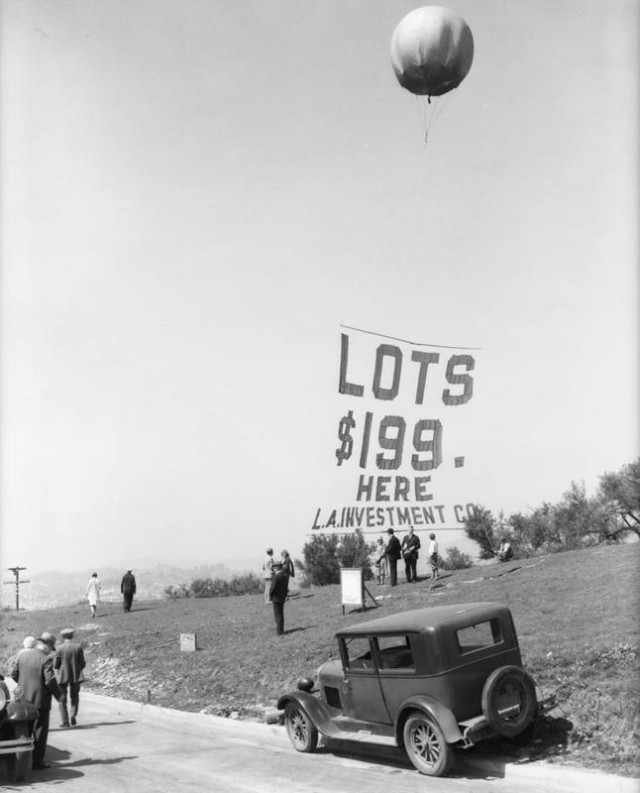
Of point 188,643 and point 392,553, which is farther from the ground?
point 392,553

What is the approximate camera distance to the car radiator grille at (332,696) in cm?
1184

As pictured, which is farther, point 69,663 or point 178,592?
point 178,592

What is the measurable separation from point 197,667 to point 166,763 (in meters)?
7.58

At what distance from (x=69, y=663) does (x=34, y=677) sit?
4079 millimetres

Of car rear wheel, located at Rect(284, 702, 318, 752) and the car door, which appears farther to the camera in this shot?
car rear wheel, located at Rect(284, 702, 318, 752)

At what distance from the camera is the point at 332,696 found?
39.3 ft

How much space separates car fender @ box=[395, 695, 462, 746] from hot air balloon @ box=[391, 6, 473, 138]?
42.3 ft

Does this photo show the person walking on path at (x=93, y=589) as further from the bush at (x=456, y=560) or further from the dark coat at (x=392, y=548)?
the bush at (x=456, y=560)

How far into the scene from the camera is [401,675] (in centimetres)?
1055

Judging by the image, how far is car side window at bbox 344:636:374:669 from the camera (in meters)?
11.1

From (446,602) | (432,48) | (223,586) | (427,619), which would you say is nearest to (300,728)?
(427,619)

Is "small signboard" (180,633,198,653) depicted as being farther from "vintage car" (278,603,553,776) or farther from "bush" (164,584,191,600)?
"bush" (164,584,191,600)

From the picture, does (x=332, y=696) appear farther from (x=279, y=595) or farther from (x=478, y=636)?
(x=279, y=595)

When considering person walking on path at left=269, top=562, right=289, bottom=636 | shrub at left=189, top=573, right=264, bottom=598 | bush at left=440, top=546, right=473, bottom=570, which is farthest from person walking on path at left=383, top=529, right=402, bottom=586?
shrub at left=189, top=573, right=264, bottom=598
